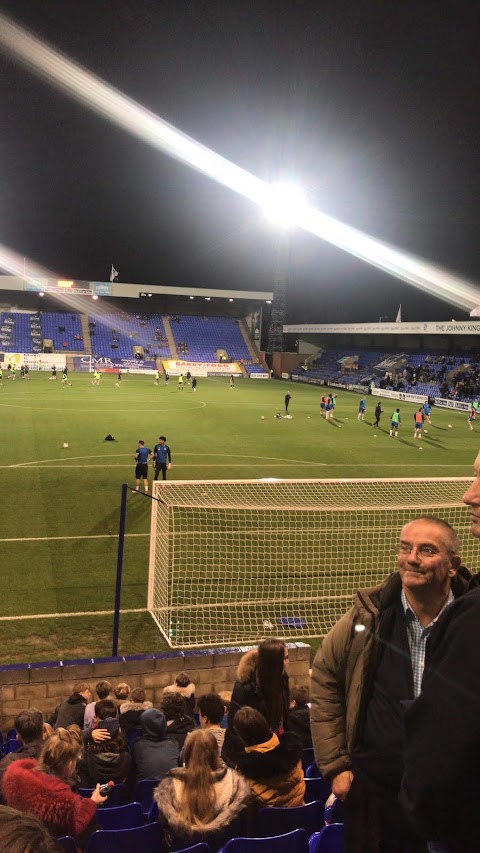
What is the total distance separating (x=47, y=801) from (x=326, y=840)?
1704 mm

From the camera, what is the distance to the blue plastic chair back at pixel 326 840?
147 inches

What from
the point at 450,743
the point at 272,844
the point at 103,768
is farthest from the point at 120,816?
the point at 450,743

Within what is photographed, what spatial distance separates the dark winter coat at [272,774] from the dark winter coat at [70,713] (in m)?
2.82

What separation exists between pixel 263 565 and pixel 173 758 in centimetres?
802

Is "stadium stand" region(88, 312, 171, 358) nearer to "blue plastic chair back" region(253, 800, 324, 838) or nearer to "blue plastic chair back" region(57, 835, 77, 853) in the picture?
"blue plastic chair back" region(253, 800, 324, 838)

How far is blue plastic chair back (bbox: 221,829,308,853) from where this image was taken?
355cm

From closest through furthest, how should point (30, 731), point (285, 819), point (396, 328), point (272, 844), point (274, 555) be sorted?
point (272, 844) → point (285, 819) → point (30, 731) → point (274, 555) → point (396, 328)

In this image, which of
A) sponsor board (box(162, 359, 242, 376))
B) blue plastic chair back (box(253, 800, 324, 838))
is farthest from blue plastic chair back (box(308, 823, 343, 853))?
sponsor board (box(162, 359, 242, 376))

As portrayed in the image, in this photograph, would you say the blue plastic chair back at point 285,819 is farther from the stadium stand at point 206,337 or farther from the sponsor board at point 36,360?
the stadium stand at point 206,337

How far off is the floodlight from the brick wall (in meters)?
63.2

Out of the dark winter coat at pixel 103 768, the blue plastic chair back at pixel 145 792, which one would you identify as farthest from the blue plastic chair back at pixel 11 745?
the blue plastic chair back at pixel 145 792

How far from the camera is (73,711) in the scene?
6.32 meters

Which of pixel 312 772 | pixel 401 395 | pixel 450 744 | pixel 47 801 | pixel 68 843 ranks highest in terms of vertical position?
pixel 450 744

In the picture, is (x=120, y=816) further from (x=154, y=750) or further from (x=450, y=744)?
(x=450, y=744)
